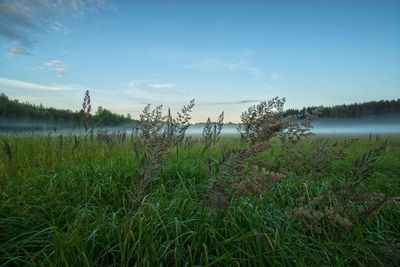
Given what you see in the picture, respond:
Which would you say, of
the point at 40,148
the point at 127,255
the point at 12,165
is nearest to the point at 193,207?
the point at 127,255

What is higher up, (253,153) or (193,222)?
(253,153)

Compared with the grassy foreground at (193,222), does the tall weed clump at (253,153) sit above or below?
above

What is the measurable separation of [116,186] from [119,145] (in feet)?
10.6

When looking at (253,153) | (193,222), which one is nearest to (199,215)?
(193,222)

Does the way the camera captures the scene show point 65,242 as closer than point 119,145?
Yes

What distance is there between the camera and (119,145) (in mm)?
7168

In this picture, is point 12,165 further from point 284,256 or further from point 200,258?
point 284,256

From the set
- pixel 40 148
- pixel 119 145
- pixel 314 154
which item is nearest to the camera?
pixel 314 154

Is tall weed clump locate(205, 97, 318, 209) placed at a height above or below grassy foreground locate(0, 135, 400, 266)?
above

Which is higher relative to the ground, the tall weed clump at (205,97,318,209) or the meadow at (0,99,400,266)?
the tall weed clump at (205,97,318,209)

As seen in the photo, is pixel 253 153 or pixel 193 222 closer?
pixel 253 153

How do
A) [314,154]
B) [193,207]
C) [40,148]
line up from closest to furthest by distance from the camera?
1. [193,207]
2. [314,154]
3. [40,148]

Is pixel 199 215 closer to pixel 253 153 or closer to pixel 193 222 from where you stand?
pixel 193 222

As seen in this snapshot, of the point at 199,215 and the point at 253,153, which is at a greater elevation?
the point at 253,153
